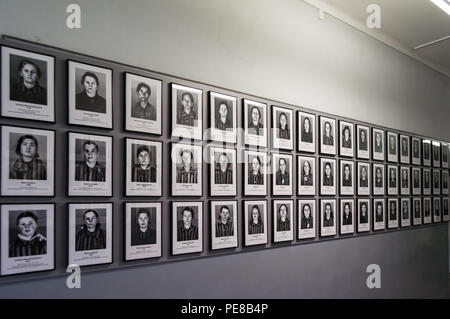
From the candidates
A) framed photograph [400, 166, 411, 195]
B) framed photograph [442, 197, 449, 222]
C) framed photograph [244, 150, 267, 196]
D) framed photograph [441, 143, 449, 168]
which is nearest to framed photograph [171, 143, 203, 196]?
framed photograph [244, 150, 267, 196]

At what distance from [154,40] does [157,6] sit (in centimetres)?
24

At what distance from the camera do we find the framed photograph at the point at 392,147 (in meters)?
4.54

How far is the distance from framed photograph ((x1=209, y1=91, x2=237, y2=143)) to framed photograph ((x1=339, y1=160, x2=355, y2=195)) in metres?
1.52

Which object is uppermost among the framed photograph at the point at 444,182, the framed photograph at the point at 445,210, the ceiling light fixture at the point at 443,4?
the ceiling light fixture at the point at 443,4

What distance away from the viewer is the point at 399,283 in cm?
451

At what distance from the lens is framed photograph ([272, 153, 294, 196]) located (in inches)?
125

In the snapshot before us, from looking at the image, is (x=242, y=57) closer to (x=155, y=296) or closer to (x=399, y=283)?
(x=155, y=296)

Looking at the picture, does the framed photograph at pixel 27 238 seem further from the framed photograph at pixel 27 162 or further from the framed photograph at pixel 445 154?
the framed photograph at pixel 445 154

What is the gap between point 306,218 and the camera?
3.42 metres

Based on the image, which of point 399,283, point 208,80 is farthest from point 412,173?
point 208,80

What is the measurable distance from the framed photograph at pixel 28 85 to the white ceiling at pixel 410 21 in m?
2.85

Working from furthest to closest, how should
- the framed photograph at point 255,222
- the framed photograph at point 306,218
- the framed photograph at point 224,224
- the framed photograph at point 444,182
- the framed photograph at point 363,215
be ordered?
the framed photograph at point 444,182, the framed photograph at point 363,215, the framed photograph at point 306,218, the framed photograph at point 255,222, the framed photograph at point 224,224

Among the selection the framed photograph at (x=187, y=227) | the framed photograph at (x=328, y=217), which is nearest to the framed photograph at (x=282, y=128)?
the framed photograph at (x=328, y=217)

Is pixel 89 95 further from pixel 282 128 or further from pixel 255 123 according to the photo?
pixel 282 128
